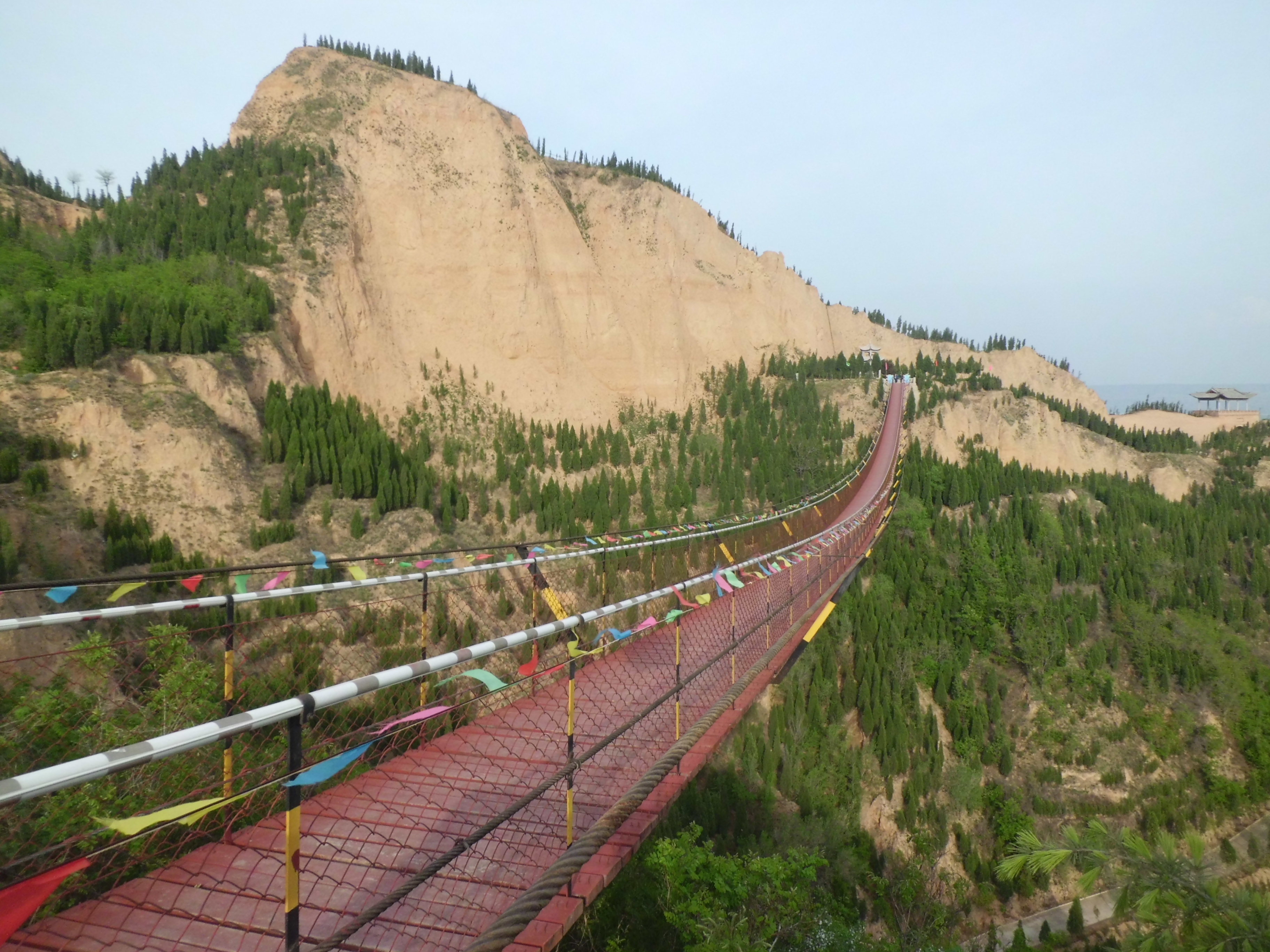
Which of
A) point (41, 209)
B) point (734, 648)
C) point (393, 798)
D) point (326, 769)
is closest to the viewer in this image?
point (326, 769)

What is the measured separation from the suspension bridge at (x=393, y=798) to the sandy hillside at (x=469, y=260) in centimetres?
1752

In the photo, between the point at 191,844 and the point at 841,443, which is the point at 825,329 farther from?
the point at 191,844

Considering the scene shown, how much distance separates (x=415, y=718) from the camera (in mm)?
2541

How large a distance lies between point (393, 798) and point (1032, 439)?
35.9 m

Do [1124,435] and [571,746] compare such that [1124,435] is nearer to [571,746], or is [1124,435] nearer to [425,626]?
[425,626]

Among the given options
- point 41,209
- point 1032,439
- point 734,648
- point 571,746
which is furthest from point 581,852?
point 1032,439

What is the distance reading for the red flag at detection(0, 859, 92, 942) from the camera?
1.48 metres

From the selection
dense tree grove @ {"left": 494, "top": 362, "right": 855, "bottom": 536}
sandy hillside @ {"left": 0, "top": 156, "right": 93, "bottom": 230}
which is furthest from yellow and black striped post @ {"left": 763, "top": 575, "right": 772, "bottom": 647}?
sandy hillside @ {"left": 0, "top": 156, "right": 93, "bottom": 230}

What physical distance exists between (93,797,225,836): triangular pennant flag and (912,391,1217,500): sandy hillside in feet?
111

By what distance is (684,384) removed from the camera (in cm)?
3244

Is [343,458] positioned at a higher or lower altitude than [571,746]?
higher

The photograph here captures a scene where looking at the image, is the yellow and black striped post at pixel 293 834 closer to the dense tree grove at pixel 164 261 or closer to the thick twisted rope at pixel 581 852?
the thick twisted rope at pixel 581 852

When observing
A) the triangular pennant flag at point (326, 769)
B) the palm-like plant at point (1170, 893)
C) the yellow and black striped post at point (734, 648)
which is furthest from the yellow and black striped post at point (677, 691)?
the palm-like plant at point (1170, 893)

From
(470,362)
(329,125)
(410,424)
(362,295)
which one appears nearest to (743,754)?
(410,424)
